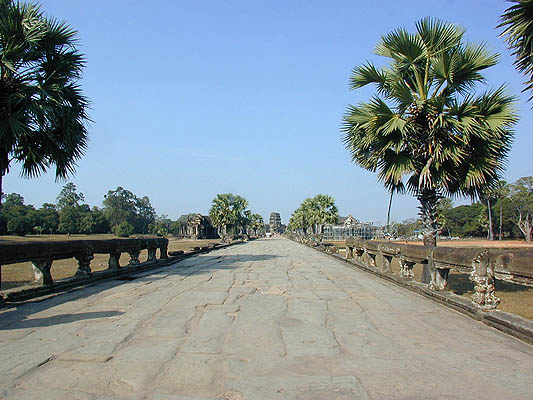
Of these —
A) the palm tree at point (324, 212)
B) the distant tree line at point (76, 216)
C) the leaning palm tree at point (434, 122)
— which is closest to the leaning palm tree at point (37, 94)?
the leaning palm tree at point (434, 122)

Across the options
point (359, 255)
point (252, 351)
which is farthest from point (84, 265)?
point (359, 255)

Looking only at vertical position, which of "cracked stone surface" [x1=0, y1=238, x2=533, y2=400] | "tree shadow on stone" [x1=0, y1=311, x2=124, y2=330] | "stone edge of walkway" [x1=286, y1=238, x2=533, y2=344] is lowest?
"cracked stone surface" [x1=0, y1=238, x2=533, y2=400]

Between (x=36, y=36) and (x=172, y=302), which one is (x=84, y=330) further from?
(x=36, y=36)

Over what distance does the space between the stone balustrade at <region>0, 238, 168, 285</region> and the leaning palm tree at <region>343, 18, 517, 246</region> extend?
23.5 feet

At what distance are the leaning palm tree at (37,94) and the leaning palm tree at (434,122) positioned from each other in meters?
7.22

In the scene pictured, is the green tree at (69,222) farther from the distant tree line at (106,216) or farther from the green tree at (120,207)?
the green tree at (120,207)

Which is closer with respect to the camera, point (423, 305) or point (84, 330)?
point (84, 330)

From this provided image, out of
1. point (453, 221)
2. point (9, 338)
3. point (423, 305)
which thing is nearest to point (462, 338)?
point (423, 305)

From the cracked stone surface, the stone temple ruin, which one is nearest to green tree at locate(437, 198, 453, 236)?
the cracked stone surface

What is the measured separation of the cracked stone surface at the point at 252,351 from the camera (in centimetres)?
309

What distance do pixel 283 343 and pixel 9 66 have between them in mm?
8544

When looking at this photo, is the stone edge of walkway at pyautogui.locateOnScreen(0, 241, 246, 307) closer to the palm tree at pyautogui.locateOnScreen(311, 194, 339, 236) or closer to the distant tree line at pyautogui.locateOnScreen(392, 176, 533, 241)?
the palm tree at pyautogui.locateOnScreen(311, 194, 339, 236)

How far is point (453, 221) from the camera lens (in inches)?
4385

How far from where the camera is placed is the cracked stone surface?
309cm
